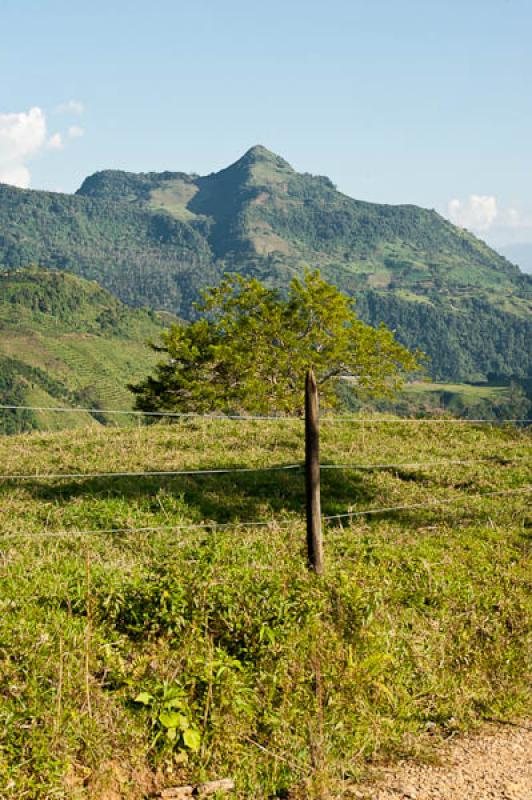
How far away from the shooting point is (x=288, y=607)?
22.0 ft

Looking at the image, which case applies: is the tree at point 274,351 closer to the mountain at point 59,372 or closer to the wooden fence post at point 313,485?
the wooden fence post at point 313,485

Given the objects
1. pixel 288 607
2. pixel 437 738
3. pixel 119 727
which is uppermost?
pixel 288 607

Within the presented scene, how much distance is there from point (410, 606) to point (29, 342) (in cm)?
18838

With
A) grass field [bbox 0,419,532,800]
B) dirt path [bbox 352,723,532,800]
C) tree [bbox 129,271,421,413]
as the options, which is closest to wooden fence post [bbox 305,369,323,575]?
grass field [bbox 0,419,532,800]

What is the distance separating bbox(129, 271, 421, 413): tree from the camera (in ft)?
122

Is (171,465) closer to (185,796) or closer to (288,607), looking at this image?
(288,607)

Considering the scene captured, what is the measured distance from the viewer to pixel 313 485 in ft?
23.9

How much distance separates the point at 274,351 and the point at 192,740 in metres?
32.2

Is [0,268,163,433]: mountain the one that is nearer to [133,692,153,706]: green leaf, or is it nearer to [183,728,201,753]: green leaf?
[133,692,153,706]: green leaf

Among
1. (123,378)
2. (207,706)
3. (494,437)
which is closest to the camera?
(207,706)

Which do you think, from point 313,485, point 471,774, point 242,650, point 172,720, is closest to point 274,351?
point 313,485

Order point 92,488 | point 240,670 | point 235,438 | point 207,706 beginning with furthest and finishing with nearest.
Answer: point 235,438, point 92,488, point 240,670, point 207,706

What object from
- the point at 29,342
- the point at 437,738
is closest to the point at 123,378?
the point at 29,342

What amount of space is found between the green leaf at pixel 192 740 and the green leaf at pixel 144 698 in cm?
A: 35
